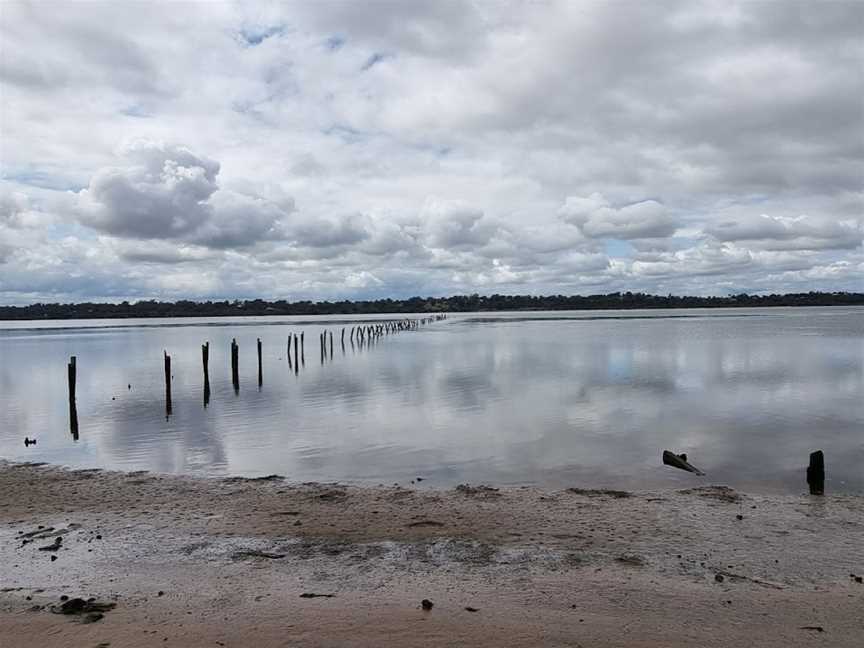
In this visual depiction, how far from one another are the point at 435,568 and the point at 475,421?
44.5 ft

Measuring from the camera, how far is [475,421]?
2184 centimetres

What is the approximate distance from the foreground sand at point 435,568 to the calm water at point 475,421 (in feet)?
8.91

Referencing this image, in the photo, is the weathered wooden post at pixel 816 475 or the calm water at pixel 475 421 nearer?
the weathered wooden post at pixel 816 475

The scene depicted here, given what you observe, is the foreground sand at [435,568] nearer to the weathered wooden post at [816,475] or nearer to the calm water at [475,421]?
the weathered wooden post at [816,475]

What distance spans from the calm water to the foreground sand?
107 inches

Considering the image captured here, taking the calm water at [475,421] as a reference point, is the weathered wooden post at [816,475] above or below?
above

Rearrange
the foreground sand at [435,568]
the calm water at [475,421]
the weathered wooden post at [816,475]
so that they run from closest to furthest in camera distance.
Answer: the foreground sand at [435,568] → the weathered wooden post at [816,475] → the calm water at [475,421]

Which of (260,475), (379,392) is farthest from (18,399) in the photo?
(260,475)

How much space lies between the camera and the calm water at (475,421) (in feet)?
50.4

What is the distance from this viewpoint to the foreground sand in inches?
260

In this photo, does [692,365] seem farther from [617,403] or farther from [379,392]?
[379,392]

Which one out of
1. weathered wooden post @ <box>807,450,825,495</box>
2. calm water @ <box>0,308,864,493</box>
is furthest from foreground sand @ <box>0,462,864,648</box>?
calm water @ <box>0,308,864,493</box>

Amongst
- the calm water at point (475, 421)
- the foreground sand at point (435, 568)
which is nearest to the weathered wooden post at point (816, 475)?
the calm water at point (475, 421)

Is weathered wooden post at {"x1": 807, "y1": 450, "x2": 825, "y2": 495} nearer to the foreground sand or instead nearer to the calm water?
the calm water
